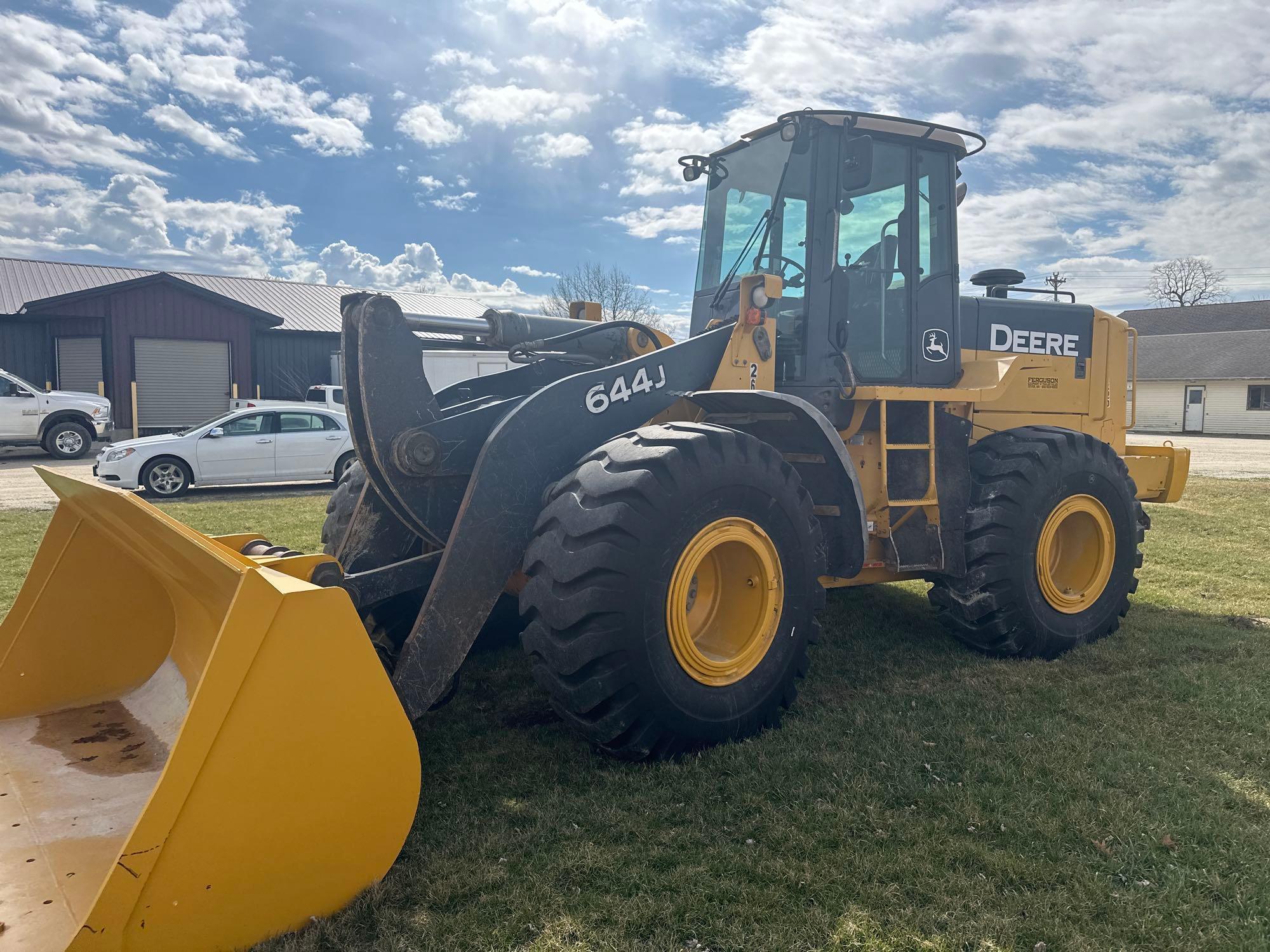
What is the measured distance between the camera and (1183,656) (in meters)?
5.52

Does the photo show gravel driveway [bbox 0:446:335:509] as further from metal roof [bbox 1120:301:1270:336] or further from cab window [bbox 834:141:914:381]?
metal roof [bbox 1120:301:1270:336]

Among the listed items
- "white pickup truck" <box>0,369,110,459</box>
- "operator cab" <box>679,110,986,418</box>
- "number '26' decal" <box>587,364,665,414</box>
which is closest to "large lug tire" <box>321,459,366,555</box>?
"number '26' decal" <box>587,364,665,414</box>

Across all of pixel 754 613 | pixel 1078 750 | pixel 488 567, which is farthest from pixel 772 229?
pixel 1078 750

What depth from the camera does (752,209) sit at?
5621 mm

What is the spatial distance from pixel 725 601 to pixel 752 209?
2694mm

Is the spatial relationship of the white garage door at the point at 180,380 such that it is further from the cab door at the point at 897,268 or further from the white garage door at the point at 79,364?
the cab door at the point at 897,268

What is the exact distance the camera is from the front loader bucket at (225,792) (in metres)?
2.38

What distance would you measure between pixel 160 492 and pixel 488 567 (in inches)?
477

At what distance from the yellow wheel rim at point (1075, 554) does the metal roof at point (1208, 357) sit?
39089 millimetres

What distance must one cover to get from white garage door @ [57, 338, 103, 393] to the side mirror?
2729cm

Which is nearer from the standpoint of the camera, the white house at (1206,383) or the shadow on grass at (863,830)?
the shadow on grass at (863,830)

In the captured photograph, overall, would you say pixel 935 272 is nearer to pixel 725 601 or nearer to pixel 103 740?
pixel 725 601

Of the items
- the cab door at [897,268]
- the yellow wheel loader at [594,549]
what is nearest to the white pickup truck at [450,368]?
the yellow wheel loader at [594,549]

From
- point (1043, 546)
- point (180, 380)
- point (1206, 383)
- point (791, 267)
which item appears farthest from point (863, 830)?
point (1206, 383)
